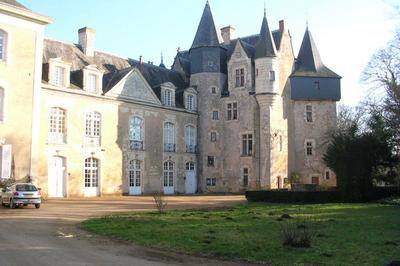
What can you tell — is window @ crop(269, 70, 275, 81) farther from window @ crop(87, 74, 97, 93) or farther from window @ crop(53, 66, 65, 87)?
window @ crop(53, 66, 65, 87)

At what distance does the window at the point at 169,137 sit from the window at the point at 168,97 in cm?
153

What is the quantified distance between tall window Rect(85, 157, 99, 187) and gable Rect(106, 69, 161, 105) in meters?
4.48

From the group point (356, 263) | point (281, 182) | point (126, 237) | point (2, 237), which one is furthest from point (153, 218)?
point (281, 182)

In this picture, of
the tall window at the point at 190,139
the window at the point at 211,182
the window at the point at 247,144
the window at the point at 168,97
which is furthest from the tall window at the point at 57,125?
the window at the point at 247,144

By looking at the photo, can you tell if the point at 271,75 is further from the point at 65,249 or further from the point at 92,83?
the point at 65,249

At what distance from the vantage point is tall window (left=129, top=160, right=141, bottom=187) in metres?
33.2

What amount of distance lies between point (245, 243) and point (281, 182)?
2538 cm

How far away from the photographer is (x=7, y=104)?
993 inches

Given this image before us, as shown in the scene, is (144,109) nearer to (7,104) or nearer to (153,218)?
(7,104)

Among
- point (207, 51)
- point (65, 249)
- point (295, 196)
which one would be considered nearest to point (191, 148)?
point (207, 51)

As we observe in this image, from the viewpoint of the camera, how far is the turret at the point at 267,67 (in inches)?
1390

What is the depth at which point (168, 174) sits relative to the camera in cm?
3578

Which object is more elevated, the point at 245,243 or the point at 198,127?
the point at 198,127

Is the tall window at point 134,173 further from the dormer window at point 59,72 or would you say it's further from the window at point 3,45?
the window at point 3,45
